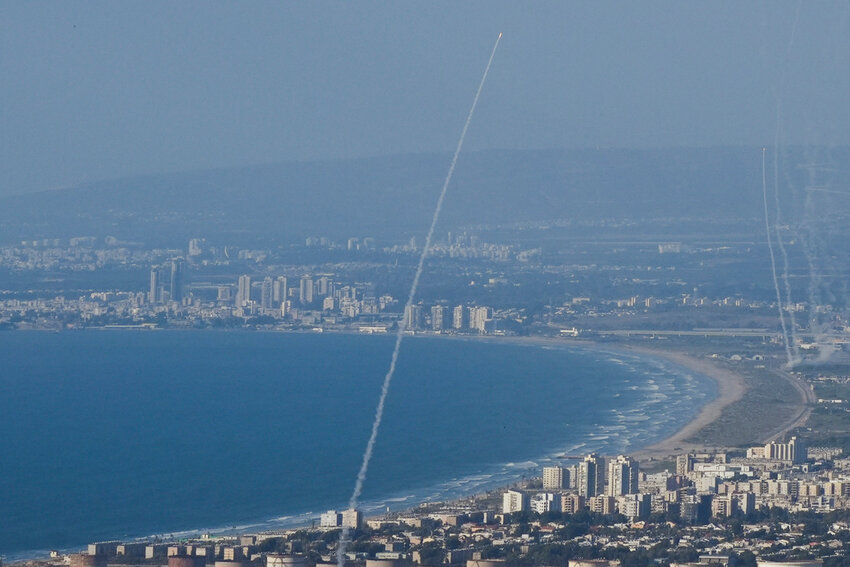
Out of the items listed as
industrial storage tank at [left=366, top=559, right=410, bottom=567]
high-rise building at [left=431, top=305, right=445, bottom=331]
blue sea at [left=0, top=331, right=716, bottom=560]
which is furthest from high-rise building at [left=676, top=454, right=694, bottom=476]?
high-rise building at [left=431, top=305, right=445, bottom=331]

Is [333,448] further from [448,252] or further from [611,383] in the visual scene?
[448,252]

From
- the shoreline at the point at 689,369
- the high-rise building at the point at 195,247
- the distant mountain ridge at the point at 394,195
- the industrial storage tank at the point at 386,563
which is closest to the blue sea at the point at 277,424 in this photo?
the shoreline at the point at 689,369

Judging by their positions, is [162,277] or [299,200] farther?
[299,200]

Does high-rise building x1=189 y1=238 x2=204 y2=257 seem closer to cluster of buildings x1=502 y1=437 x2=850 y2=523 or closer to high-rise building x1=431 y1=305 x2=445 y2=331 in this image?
high-rise building x1=431 y1=305 x2=445 y2=331

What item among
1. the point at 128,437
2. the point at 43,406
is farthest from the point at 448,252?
the point at 128,437

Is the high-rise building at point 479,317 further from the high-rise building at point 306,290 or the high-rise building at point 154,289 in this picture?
the high-rise building at point 154,289

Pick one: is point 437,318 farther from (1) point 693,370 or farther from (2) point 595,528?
(2) point 595,528
